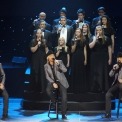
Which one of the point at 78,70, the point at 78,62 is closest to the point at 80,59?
the point at 78,62

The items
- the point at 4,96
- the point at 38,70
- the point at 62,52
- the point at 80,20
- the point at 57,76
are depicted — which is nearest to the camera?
the point at 4,96

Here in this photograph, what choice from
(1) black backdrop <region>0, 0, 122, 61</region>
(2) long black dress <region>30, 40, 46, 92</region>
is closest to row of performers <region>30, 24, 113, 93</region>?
(2) long black dress <region>30, 40, 46, 92</region>

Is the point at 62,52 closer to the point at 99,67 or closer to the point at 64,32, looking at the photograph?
the point at 64,32

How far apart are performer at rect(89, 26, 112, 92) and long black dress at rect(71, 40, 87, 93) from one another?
0.23m

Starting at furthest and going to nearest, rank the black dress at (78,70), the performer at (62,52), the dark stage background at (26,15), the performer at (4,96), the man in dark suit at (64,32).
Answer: the dark stage background at (26,15), the man in dark suit at (64,32), the black dress at (78,70), the performer at (62,52), the performer at (4,96)

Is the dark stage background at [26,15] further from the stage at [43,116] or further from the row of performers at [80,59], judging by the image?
the stage at [43,116]

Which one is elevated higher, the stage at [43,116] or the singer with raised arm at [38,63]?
the singer with raised arm at [38,63]

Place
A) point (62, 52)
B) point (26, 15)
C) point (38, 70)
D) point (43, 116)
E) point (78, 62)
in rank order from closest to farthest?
point (43, 116) < point (62, 52) < point (78, 62) < point (38, 70) < point (26, 15)

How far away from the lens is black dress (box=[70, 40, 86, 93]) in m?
11.9

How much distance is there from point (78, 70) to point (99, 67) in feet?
1.72

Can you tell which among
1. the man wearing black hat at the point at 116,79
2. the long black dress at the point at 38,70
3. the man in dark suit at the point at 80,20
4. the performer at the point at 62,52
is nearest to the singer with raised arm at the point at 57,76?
the performer at the point at 62,52

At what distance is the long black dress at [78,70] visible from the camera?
470 inches

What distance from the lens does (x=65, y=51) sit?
467 inches

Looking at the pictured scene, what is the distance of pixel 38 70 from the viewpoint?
12195 mm
